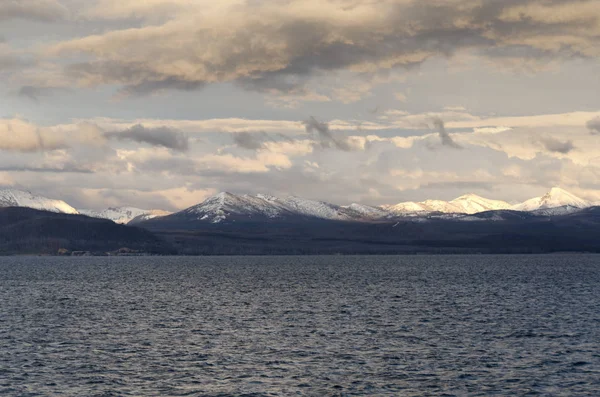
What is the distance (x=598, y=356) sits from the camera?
240ft

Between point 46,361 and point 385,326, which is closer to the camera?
point 46,361

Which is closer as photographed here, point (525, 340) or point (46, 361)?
point (46, 361)

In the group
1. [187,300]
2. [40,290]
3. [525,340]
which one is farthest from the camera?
[40,290]

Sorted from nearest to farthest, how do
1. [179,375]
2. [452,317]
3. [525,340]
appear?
[179,375]
[525,340]
[452,317]

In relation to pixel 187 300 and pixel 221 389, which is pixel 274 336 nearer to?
pixel 221 389

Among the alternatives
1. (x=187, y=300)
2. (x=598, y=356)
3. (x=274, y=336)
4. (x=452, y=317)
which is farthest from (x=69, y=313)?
(x=598, y=356)

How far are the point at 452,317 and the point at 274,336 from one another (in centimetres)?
3113

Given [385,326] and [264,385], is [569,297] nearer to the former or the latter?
[385,326]

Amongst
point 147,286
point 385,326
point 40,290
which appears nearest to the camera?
point 385,326

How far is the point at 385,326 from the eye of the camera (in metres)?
96.4

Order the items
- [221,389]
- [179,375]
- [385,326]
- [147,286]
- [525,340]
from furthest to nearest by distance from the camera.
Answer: [147,286]
[385,326]
[525,340]
[179,375]
[221,389]

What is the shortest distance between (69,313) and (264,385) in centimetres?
6153

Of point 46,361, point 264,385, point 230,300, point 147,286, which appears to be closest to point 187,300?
point 230,300

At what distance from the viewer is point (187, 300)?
450 ft
